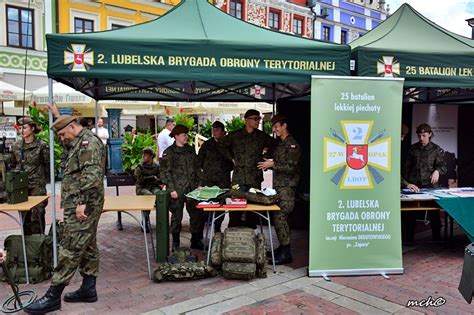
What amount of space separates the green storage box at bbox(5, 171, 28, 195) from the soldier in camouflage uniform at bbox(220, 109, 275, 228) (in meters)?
2.60

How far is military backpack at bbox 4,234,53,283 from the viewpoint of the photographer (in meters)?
4.66

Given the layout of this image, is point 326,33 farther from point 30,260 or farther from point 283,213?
point 30,260

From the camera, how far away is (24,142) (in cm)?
578

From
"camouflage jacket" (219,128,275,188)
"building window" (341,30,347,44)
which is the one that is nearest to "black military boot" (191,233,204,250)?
"camouflage jacket" (219,128,275,188)

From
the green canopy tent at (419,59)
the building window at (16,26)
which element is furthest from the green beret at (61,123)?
the building window at (16,26)

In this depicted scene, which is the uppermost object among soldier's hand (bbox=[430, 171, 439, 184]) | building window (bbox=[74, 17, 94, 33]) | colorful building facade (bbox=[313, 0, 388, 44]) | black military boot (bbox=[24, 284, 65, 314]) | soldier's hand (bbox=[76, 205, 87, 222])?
colorful building facade (bbox=[313, 0, 388, 44])

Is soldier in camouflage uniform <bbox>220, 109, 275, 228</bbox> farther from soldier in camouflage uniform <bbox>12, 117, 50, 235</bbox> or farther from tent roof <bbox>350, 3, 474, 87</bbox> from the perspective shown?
soldier in camouflage uniform <bbox>12, 117, 50, 235</bbox>

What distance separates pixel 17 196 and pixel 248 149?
2919 millimetres

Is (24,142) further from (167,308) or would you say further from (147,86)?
(167,308)

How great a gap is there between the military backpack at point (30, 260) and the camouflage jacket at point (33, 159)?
48.3 inches

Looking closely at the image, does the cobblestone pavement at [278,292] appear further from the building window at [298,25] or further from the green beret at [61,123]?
the building window at [298,25]

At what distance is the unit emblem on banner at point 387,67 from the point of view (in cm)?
493

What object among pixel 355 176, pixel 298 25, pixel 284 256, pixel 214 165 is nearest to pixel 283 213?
pixel 284 256

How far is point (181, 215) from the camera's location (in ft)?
18.9
